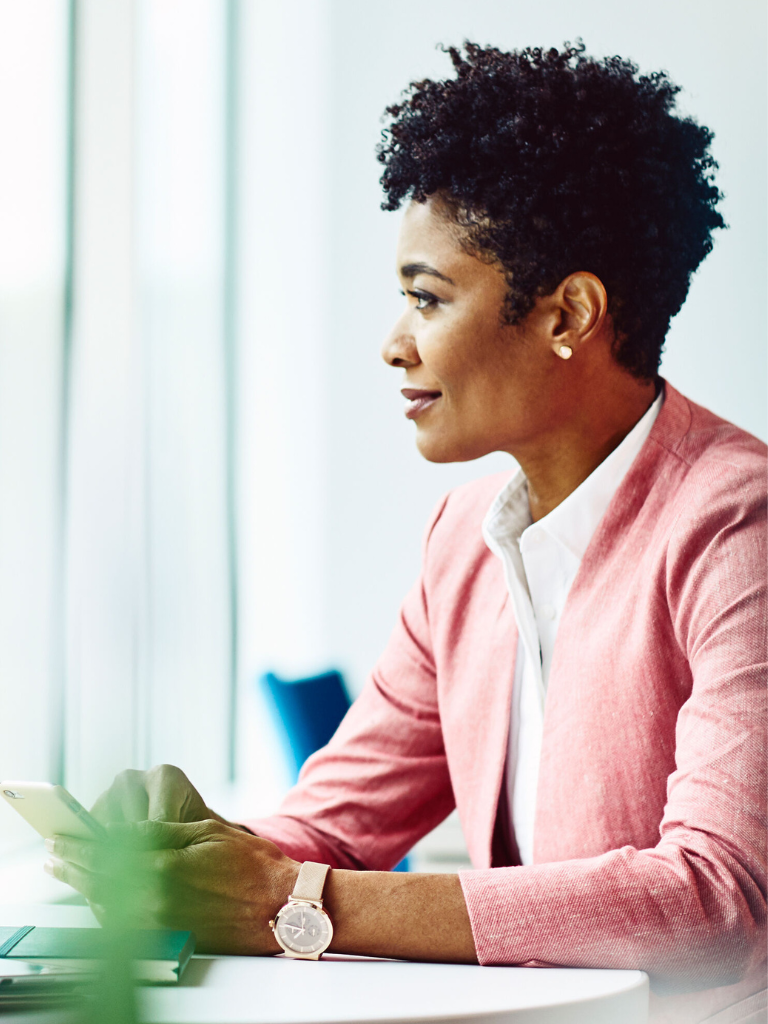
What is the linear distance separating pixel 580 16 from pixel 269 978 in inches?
71.3

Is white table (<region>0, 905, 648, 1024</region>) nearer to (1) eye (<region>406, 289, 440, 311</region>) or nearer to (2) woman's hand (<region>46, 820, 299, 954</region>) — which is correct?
(2) woman's hand (<region>46, 820, 299, 954</region>)

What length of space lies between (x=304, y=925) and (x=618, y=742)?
405mm

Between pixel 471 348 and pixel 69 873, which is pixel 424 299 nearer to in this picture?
pixel 471 348

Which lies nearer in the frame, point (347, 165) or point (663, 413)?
point (663, 413)

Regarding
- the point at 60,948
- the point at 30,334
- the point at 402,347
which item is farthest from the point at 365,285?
the point at 60,948

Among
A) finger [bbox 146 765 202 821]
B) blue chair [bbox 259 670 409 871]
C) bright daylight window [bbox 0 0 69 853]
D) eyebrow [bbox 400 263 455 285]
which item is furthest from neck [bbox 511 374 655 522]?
blue chair [bbox 259 670 409 871]

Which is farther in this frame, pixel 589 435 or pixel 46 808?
pixel 589 435

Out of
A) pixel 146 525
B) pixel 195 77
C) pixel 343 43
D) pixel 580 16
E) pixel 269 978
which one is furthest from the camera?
pixel 195 77

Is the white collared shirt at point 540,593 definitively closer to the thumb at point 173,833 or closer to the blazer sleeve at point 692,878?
the blazer sleeve at point 692,878

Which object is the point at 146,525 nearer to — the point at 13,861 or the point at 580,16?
the point at 13,861

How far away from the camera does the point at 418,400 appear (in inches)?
50.5

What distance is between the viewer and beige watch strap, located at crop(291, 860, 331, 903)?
0.81 metres

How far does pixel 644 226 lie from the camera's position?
1.22 m

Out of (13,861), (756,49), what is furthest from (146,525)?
(756,49)
